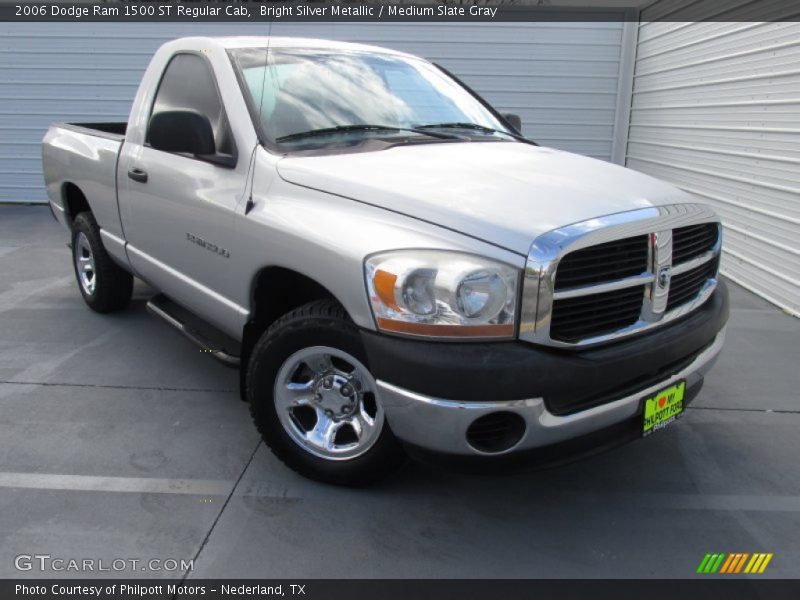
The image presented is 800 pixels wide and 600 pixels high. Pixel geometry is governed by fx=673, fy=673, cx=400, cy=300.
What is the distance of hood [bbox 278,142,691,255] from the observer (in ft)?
7.88

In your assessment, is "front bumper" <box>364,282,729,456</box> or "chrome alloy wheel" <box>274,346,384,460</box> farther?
"chrome alloy wheel" <box>274,346,384,460</box>

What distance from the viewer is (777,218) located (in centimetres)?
600

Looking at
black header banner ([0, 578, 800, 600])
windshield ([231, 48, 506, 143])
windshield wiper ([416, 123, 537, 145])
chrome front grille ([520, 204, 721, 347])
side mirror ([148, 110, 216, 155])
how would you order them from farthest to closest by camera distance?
windshield wiper ([416, 123, 537, 145]) → windshield ([231, 48, 506, 143]) → side mirror ([148, 110, 216, 155]) → black header banner ([0, 578, 800, 600]) → chrome front grille ([520, 204, 721, 347])

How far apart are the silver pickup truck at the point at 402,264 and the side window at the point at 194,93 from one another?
0.02 m

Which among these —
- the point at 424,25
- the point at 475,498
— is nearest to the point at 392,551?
the point at 475,498

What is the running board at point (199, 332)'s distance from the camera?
3.44 m

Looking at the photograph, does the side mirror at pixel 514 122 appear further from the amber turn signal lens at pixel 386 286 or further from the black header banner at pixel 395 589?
the black header banner at pixel 395 589

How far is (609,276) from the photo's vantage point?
2490 millimetres

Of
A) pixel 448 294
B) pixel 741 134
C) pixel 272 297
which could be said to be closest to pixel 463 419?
pixel 448 294

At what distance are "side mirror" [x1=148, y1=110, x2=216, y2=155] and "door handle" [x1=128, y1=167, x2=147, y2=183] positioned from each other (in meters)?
0.71

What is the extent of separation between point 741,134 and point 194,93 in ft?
17.6

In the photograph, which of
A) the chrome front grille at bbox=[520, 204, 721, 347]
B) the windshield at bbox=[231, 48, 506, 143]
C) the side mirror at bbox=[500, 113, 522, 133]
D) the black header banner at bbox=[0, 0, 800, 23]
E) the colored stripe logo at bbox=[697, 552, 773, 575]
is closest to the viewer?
the chrome front grille at bbox=[520, 204, 721, 347]

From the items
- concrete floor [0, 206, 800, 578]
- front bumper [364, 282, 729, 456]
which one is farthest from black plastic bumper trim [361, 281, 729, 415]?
concrete floor [0, 206, 800, 578]

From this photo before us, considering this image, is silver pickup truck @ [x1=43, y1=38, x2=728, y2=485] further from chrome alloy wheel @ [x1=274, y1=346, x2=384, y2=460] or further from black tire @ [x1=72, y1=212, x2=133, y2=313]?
black tire @ [x1=72, y1=212, x2=133, y2=313]
